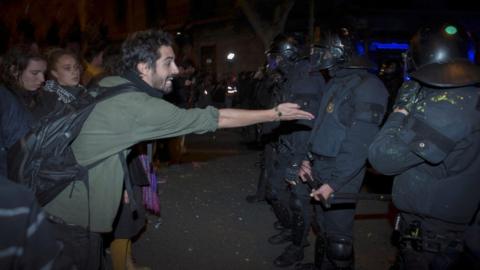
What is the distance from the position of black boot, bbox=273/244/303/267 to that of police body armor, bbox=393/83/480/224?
1977mm

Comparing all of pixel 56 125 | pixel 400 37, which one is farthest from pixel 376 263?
pixel 400 37

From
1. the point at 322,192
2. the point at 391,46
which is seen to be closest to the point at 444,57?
the point at 322,192

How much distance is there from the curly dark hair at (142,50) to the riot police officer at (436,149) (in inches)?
60.4

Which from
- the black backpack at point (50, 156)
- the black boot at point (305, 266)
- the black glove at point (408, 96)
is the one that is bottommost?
the black boot at point (305, 266)

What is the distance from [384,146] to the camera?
2350 millimetres

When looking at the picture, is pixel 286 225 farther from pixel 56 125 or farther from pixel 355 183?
pixel 56 125

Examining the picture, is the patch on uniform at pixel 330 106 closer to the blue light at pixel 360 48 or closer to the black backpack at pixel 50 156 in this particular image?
the blue light at pixel 360 48

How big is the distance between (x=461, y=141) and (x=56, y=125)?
2295 mm

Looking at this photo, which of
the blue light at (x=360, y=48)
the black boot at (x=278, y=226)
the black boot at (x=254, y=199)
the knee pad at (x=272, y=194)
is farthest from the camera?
the black boot at (x=254, y=199)

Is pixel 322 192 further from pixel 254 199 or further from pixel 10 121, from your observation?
pixel 254 199

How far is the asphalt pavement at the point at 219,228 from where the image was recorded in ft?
14.3

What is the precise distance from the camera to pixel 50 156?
226 cm

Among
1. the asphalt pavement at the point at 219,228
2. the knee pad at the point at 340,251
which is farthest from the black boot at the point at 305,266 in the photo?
the knee pad at the point at 340,251

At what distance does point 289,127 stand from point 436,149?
2.27 metres
